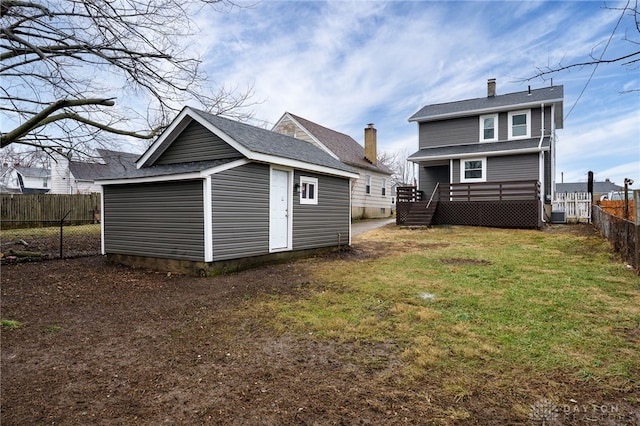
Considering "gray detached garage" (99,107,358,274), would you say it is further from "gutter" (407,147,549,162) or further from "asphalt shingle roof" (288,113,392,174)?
"asphalt shingle roof" (288,113,392,174)

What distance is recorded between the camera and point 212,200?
25.0 ft

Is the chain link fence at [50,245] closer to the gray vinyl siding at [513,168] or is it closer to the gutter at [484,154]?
the gutter at [484,154]

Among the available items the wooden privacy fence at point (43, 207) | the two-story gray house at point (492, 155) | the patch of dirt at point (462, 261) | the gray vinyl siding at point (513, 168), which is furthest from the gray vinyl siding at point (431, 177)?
the wooden privacy fence at point (43, 207)

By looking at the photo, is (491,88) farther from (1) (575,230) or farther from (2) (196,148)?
(2) (196,148)

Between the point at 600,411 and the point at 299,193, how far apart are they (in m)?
8.20

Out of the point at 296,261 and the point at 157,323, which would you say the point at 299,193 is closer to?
the point at 296,261

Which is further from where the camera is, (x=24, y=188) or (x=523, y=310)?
(x=24, y=188)

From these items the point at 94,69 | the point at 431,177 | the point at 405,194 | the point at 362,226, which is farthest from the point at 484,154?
the point at 94,69

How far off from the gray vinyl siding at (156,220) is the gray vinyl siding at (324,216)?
119 inches

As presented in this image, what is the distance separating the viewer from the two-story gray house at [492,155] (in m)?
16.7

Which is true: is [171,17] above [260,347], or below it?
above

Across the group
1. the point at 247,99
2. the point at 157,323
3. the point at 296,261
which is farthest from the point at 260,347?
the point at 247,99

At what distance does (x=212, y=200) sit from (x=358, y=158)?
19.2 m

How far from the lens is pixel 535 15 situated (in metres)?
5.47
